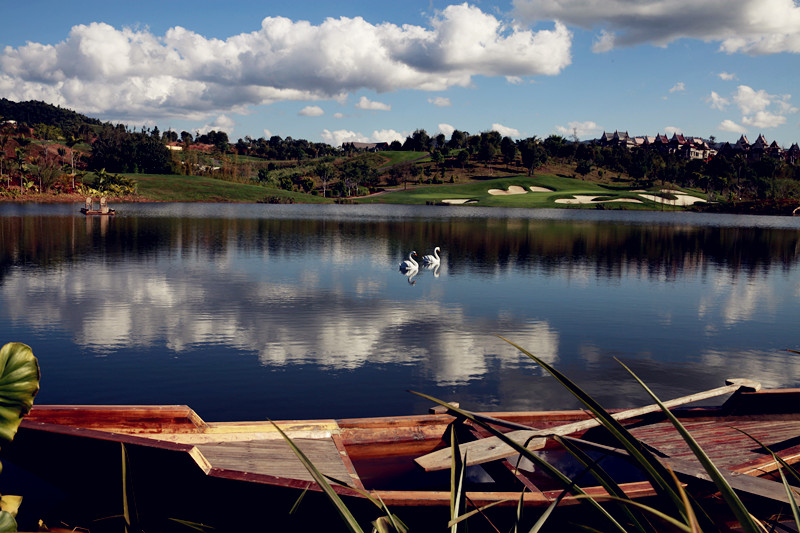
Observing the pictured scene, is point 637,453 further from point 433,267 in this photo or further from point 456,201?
point 456,201

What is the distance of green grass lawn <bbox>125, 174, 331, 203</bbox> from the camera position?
5349 inches

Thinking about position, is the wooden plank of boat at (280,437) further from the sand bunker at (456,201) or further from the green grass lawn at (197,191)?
the sand bunker at (456,201)

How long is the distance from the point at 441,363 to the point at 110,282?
18.4 m

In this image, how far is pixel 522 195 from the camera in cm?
15562

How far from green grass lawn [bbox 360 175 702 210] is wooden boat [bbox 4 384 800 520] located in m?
131

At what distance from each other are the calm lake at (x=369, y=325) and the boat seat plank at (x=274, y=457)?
3.58 metres

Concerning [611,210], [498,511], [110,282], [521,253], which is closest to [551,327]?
[498,511]

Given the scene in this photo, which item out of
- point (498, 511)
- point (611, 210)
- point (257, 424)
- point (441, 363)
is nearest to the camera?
point (498, 511)

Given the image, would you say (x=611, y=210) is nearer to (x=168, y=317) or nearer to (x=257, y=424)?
(x=168, y=317)

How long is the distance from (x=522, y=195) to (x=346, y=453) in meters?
152

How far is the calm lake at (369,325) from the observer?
14578 mm

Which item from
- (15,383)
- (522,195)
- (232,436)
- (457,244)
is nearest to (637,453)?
(15,383)

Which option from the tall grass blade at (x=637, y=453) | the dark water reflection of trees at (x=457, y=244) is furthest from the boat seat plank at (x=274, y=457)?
the dark water reflection of trees at (x=457, y=244)

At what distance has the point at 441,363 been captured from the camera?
17.0 metres
